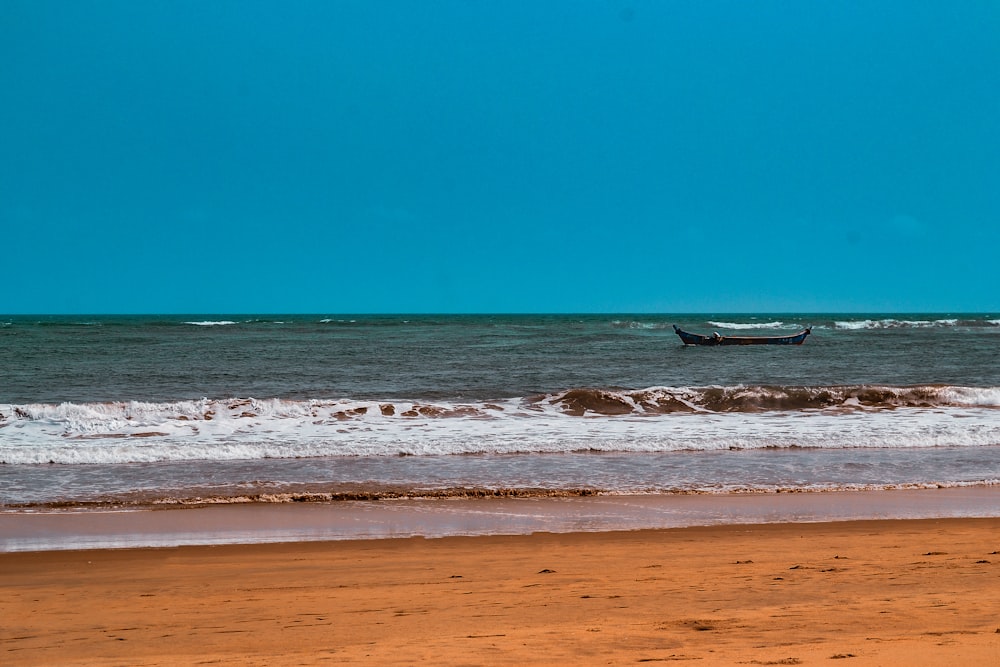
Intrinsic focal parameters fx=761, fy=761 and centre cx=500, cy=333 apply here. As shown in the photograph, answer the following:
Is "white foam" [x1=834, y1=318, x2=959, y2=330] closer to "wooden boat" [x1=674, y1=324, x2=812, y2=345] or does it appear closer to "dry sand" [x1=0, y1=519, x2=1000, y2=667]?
"wooden boat" [x1=674, y1=324, x2=812, y2=345]

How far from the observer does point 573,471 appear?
10258 millimetres

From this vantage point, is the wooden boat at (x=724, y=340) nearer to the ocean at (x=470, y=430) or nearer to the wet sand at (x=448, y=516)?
the ocean at (x=470, y=430)

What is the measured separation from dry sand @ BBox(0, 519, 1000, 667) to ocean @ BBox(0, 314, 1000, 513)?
2408 millimetres

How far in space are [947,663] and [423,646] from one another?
259 cm

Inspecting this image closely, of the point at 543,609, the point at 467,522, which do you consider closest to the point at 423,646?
the point at 543,609

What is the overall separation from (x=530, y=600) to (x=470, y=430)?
8.80 m

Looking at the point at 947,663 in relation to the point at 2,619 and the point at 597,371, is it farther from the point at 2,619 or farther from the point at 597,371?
the point at 597,371

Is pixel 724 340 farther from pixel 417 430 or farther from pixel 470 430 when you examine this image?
Result: pixel 417 430

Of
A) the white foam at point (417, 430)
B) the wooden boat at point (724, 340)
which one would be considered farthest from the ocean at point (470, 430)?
the wooden boat at point (724, 340)

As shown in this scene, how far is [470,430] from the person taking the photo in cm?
1370

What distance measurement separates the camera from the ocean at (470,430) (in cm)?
947

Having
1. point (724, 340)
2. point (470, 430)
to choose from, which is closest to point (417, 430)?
point (470, 430)

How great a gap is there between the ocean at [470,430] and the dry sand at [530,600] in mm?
2408

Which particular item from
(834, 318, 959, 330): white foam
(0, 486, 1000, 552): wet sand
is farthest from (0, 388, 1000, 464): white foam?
(834, 318, 959, 330): white foam
